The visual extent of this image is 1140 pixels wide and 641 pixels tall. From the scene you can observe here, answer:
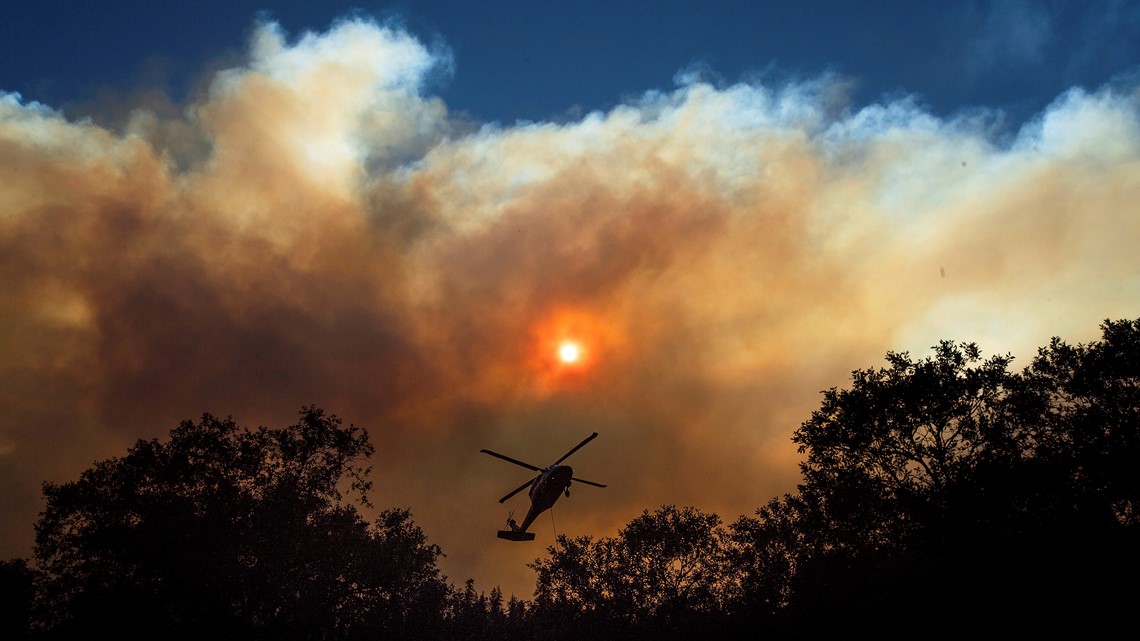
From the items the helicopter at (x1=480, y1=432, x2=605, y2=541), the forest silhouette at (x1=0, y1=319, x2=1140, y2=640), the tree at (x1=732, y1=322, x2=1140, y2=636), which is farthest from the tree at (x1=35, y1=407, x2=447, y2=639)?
the tree at (x1=732, y1=322, x2=1140, y2=636)

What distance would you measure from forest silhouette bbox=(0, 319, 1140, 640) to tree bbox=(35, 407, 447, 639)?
113 millimetres

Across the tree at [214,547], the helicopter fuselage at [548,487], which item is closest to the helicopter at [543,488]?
the helicopter fuselage at [548,487]

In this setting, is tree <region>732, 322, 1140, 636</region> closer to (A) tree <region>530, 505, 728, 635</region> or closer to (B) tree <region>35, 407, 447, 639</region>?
(A) tree <region>530, 505, 728, 635</region>

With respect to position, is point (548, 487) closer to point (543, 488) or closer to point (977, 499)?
point (543, 488)

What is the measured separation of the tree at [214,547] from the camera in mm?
31484

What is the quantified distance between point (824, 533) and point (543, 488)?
2032 cm

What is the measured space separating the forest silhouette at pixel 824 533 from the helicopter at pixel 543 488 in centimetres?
934

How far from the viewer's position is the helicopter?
4456 cm

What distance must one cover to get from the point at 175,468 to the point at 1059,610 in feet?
147

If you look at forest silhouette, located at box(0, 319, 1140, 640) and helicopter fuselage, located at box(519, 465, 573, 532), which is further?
helicopter fuselage, located at box(519, 465, 573, 532)

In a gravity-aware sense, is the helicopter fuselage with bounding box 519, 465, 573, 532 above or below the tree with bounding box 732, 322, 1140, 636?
above

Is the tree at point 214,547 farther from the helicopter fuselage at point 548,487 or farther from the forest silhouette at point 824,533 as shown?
the helicopter fuselage at point 548,487

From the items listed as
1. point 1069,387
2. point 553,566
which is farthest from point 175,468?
point 1069,387

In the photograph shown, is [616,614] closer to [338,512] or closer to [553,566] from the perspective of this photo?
[553,566]
